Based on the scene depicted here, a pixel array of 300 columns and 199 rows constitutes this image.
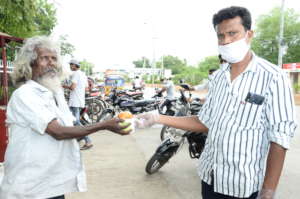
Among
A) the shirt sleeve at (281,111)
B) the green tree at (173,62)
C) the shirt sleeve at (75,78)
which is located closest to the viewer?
the shirt sleeve at (281,111)

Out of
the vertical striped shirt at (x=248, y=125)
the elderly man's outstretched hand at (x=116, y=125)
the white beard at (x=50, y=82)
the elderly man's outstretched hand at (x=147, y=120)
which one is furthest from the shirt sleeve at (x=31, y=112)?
the vertical striped shirt at (x=248, y=125)

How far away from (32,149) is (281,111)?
1.45 meters

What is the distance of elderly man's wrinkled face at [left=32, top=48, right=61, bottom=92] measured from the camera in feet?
5.98

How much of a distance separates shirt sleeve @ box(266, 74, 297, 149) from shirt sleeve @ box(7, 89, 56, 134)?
4.14 feet

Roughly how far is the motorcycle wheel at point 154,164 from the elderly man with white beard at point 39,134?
2.23m

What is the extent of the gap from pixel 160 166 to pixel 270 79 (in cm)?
300

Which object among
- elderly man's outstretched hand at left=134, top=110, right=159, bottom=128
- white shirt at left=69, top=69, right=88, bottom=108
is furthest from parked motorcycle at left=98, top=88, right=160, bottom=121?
elderly man's outstretched hand at left=134, top=110, right=159, bottom=128

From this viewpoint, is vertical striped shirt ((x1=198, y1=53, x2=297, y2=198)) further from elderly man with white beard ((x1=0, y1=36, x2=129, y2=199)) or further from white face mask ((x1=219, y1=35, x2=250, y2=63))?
elderly man with white beard ((x1=0, y1=36, x2=129, y2=199))

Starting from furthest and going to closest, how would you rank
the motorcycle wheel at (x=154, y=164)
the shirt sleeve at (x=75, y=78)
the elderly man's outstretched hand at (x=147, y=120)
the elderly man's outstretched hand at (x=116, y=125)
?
the shirt sleeve at (x=75, y=78) → the motorcycle wheel at (x=154, y=164) → the elderly man's outstretched hand at (x=147, y=120) → the elderly man's outstretched hand at (x=116, y=125)

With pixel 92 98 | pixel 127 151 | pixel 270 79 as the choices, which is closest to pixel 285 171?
pixel 127 151

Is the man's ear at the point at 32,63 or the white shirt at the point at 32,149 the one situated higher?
the man's ear at the point at 32,63

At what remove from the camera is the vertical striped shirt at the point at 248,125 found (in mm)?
1403

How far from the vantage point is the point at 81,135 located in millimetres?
1699

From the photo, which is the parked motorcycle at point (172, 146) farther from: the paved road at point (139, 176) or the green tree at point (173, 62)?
the green tree at point (173, 62)
